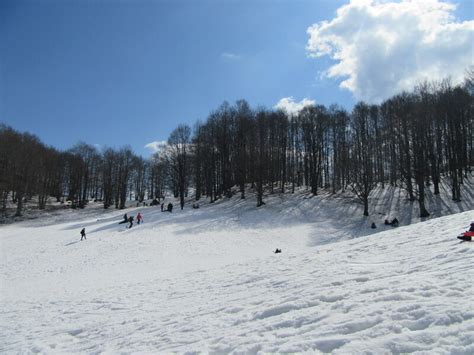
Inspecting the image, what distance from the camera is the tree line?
33312mm

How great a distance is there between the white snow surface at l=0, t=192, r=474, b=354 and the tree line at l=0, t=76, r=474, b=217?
843 inches

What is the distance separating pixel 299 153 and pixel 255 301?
43268 millimetres

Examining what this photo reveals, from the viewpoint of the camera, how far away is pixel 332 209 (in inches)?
1385

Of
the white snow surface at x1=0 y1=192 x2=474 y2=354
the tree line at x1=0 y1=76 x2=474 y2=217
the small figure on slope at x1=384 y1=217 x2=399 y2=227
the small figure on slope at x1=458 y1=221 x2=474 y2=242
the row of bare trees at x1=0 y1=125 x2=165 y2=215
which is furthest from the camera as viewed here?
the row of bare trees at x1=0 y1=125 x2=165 y2=215

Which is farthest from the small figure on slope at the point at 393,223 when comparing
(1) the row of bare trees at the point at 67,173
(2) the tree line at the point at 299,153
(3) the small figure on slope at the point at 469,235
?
(1) the row of bare trees at the point at 67,173

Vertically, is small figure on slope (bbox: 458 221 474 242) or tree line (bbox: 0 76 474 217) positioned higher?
tree line (bbox: 0 76 474 217)

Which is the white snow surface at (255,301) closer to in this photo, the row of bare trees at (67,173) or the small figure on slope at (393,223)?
the small figure on slope at (393,223)

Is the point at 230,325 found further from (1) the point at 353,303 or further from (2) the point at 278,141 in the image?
(2) the point at 278,141

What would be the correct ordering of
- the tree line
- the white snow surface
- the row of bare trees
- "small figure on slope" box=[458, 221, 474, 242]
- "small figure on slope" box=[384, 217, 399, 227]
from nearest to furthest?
the white snow surface → "small figure on slope" box=[458, 221, 474, 242] → "small figure on slope" box=[384, 217, 399, 227] → the tree line → the row of bare trees

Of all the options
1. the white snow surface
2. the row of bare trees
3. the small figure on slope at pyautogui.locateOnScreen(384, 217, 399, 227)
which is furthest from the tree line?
the white snow surface

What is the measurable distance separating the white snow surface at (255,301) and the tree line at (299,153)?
2142 cm

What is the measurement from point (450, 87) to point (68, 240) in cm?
4439

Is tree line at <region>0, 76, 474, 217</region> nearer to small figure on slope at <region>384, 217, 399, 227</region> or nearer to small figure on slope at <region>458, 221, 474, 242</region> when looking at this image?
small figure on slope at <region>384, 217, 399, 227</region>

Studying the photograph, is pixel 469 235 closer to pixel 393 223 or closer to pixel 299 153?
pixel 393 223
